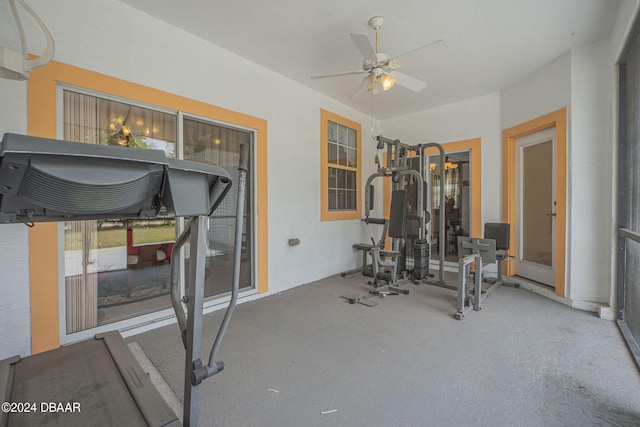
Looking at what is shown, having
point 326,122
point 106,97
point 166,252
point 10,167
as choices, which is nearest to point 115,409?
point 10,167

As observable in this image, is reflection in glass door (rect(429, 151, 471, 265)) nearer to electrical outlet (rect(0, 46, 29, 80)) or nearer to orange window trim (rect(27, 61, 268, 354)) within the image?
orange window trim (rect(27, 61, 268, 354))

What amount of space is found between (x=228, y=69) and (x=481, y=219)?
447 cm

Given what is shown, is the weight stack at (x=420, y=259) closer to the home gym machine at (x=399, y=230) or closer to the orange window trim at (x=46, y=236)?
the home gym machine at (x=399, y=230)

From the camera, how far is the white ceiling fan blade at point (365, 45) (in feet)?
7.88

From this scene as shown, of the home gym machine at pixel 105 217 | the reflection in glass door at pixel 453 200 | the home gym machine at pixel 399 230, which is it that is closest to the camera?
the home gym machine at pixel 105 217

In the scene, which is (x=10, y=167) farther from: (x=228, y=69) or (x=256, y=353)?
(x=228, y=69)

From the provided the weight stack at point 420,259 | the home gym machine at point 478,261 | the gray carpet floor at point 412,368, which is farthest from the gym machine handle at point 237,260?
the weight stack at point 420,259

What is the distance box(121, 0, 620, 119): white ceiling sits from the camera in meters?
2.64

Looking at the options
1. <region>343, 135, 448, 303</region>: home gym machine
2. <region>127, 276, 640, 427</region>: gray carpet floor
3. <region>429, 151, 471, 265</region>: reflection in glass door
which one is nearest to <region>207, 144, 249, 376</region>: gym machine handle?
<region>127, 276, 640, 427</region>: gray carpet floor

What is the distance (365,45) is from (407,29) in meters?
0.81

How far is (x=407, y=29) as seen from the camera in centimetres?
298

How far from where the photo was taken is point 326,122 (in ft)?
15.7

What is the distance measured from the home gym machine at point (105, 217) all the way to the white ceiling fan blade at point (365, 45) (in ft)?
6.06

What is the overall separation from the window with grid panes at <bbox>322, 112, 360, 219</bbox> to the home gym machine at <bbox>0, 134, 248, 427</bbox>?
11.7 ft
